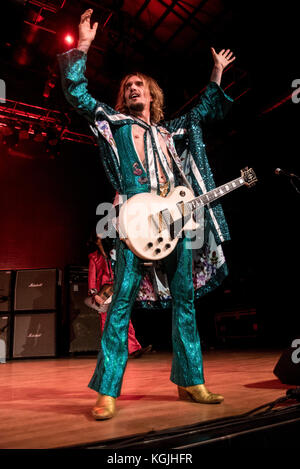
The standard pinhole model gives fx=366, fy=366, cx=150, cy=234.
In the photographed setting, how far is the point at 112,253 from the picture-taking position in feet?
6.48

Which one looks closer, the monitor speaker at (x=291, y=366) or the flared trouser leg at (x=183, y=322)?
the flared trouser leg at (x=183, y=322)

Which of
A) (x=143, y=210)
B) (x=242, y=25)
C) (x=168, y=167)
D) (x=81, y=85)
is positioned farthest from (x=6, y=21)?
(x=242, y=25)

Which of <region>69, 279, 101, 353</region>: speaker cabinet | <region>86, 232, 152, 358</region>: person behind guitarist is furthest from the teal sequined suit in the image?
<region>69, 279, 101, 353</region>: speaker cabinet

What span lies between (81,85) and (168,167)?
62 centimetres

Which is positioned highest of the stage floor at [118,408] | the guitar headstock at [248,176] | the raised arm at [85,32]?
the raised arm at [85,32]

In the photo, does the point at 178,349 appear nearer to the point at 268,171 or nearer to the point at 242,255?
the point at 268,171

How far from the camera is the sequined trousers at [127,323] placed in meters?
1.67

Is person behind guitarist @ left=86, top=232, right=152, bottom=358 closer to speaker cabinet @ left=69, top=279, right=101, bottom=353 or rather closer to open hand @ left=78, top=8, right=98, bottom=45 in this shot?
speaker cabinet @ left=69, top=279, right=101, bottom=353

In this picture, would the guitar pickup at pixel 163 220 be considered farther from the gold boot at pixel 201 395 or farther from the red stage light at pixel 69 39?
the red stage light at pixel 69 39

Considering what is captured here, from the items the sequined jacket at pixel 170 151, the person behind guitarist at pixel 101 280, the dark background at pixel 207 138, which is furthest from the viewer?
the dark background at pixel 207 138

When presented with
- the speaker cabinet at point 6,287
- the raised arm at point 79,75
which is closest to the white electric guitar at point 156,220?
the raised arm at point 79,75

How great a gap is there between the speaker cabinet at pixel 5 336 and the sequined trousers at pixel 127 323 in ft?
17.3

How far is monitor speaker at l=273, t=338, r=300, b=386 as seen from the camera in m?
2.03

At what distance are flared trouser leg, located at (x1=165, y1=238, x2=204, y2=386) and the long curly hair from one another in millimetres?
914
